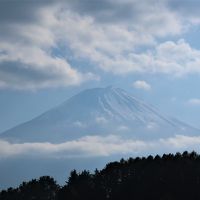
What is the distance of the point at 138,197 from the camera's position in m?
89.5

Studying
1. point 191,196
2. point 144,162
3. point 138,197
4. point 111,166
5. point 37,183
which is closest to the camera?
point 191,196

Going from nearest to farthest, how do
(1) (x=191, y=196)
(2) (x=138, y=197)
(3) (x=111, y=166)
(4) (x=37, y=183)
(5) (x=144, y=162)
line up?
1. (1) (x=191, y=196)
2. (2) (x=138, y=197)
3. (5) (x=144, y=162)
4. (3) (x=111, y=166)
5. (4) (x=37, y=183)

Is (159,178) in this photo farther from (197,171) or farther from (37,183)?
(37,183)

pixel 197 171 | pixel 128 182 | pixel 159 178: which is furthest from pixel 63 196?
pixel 197 171

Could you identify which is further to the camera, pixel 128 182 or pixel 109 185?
pixel 109 185

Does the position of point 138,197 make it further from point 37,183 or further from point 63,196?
point 37,183

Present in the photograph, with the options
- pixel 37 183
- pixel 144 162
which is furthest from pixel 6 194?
pixel 144 162

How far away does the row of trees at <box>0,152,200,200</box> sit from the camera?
86.0 metres

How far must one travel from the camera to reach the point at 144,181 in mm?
91688

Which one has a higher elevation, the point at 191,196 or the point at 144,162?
the point at 144,162

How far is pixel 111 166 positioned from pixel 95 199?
329 inches

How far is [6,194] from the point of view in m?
127

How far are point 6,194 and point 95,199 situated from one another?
3491cm

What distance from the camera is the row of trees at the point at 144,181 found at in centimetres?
8600
